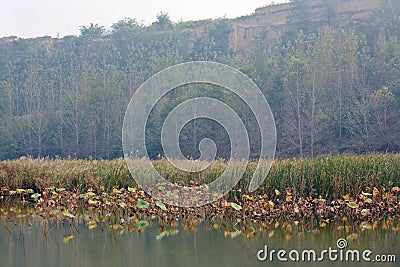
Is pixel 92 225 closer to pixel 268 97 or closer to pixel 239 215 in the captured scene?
pixel 239 215

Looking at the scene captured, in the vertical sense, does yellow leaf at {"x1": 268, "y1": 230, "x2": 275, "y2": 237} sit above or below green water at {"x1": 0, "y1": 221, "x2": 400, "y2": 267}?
below

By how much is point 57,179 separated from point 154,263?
5436mm

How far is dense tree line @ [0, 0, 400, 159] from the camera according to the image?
21797mm

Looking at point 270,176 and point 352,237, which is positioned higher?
point 270,176

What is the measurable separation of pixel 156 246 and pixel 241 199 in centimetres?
288

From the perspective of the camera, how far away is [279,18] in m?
34.8

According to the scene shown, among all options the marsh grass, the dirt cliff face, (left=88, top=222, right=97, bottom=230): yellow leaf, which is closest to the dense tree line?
the dirt cliff face

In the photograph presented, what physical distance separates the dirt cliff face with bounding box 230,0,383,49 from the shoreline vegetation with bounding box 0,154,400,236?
68.6 feet

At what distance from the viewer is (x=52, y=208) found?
8.52 m

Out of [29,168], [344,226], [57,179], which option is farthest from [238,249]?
[29,168]

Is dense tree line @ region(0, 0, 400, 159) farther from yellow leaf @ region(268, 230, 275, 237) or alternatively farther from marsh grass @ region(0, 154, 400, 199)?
yellow leaf @ region(268, 230, 275, 237)

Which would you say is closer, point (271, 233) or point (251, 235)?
point (251, 235)

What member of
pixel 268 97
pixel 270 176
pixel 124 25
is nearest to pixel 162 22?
pixel 124 25

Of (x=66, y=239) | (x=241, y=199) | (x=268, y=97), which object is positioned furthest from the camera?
(x=268, y=97)
